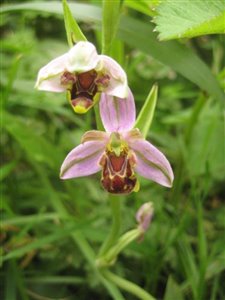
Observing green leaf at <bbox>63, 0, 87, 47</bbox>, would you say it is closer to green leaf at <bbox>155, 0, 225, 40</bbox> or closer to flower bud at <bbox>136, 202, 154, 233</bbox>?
green leaf at <bbox>155, 0, 225, 40</bbox>

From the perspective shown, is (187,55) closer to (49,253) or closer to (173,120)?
(173,120)

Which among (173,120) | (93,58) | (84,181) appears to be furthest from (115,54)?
(84,181)

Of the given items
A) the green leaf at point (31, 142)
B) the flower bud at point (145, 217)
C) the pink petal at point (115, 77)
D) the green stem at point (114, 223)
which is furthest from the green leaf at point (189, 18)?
the green leaf at point (31, 142)

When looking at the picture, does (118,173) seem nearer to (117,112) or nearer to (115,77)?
(117,112)

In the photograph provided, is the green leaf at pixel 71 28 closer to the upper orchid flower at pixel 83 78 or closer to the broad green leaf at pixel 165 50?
the upper orchid flower at pixel 83 78

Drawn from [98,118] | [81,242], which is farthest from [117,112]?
[81,242]

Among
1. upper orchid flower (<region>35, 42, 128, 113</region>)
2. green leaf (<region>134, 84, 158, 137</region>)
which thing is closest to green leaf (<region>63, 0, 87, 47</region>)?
upper orchid flower (<region>35, 42, 128, 113</region>)
